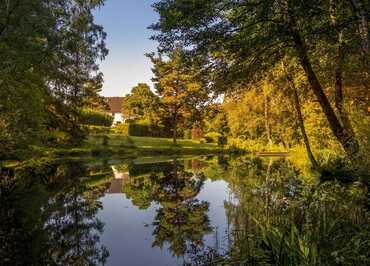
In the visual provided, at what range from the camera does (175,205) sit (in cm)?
1139

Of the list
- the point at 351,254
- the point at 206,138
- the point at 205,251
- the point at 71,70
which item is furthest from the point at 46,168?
the point at 206,138

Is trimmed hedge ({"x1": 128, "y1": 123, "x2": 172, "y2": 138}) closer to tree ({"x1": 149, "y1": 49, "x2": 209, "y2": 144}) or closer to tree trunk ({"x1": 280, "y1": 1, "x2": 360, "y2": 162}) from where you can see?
tree ({"x1": 149, "y1": 49, "x2": 209, "y2": 144})

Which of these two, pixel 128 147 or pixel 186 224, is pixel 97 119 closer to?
pixel 128 147

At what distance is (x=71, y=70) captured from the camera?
2681 cm

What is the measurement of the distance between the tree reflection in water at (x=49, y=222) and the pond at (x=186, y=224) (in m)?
0.02

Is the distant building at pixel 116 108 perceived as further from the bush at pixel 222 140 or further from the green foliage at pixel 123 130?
the bush at pixel 222 140

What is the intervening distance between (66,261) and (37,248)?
0.97 meters

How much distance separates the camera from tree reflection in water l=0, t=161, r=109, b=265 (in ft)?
21.7

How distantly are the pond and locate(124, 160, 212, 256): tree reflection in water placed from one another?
0.03 metres

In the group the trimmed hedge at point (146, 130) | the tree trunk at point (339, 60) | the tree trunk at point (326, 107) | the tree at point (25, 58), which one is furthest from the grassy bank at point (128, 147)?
the tree trunk at point (326, 107)

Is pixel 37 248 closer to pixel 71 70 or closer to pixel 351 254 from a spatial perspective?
pixel 351 254

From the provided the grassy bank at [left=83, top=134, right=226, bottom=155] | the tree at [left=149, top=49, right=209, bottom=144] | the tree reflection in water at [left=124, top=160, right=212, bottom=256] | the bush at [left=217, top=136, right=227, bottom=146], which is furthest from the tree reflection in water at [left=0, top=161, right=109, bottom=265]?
the bush at [left=217, top=136, right=227, bottom=146]

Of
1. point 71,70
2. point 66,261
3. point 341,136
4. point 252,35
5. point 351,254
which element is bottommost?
point 66,261

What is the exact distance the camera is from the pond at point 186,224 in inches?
193
